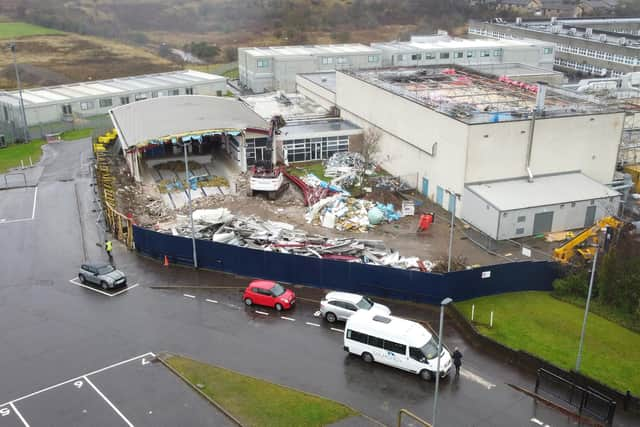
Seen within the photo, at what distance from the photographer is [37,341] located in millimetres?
23859

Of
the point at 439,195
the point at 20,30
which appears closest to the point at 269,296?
the point at 439,195

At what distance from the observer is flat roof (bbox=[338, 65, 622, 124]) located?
36.2m

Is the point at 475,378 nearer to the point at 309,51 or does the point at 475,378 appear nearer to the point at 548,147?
the point at 548,147

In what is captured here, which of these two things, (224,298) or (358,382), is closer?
(358,382)

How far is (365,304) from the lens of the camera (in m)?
25.0

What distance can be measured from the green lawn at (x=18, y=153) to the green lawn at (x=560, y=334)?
39604mm

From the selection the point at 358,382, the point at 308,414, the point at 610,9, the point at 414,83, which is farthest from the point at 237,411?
the point at 610,9

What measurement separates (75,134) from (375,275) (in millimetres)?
42056

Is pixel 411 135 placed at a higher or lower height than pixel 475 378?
higher

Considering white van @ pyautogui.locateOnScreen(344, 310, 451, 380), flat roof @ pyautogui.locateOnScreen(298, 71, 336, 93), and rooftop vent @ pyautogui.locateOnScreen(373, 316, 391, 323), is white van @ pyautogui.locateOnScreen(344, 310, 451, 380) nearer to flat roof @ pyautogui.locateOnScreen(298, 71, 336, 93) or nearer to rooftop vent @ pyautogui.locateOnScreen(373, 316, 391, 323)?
rooftop vent @ pyautogui.locateOnScreen(373, 316, 391, 323)

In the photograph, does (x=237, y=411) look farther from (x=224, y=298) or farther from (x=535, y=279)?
(x=535, y=279)

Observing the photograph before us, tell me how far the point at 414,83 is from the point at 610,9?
103 metres

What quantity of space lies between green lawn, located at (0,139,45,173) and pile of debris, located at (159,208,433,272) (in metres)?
22.3

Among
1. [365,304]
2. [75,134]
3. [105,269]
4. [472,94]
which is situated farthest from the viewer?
[75,134]
